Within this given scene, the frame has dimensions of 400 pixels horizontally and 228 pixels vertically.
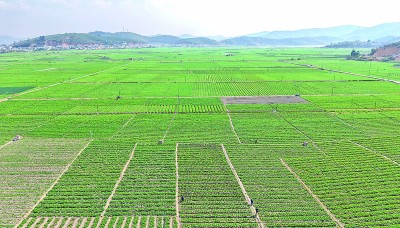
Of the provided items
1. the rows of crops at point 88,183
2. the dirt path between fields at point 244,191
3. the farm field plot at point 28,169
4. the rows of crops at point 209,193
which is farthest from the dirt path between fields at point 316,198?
the farm field plot at point 28,169

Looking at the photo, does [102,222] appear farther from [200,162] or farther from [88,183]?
[200,162]

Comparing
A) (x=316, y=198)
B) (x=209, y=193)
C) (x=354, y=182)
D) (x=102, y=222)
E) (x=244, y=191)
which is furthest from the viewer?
(x=354, y=182)

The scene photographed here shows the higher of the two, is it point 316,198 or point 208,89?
point 208,89

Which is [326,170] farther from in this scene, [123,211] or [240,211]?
[123,211]

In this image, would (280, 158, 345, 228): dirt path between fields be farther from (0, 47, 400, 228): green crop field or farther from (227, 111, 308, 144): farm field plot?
(227, 111, 308, 144): farm field plot

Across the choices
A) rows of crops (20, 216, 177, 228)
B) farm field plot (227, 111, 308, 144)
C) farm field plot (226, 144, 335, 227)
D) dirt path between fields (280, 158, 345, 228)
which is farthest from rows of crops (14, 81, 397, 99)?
rows of crops (20, 216, 177, 228)

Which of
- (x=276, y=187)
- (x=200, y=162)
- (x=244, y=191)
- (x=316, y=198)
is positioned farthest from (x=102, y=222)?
(x=316, y=198)

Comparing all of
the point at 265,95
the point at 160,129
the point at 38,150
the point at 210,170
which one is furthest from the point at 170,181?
the point at 265,95
